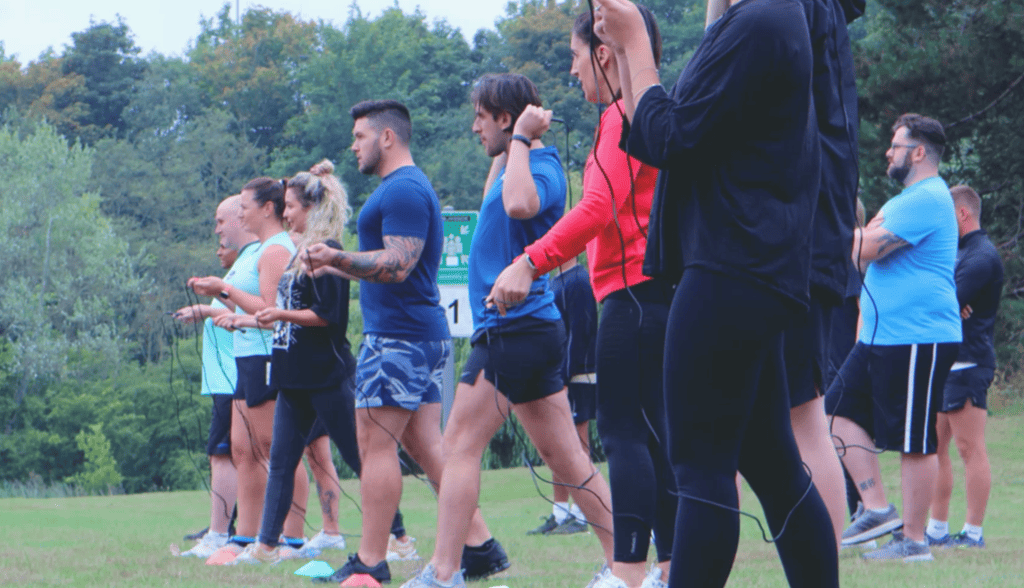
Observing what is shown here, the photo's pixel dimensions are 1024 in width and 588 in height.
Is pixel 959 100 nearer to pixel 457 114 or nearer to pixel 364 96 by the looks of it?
pixel 457 114

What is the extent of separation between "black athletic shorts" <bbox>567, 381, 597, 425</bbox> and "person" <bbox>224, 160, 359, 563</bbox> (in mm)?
3192

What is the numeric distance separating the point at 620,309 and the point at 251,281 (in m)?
3.27

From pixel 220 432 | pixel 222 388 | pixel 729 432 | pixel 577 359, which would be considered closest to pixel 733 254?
pixel 729 432

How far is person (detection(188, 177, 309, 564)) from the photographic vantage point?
6.26 metres

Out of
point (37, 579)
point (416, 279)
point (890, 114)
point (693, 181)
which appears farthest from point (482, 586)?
point (890, 114)

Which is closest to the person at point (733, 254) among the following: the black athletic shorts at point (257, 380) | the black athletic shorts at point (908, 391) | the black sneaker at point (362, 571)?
the black sneaker at point (362, 571)

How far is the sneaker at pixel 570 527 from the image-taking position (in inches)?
333

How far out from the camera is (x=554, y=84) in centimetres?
5147

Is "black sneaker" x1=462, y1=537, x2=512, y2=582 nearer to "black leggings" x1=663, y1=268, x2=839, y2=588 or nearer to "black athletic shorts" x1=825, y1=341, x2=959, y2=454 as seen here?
"black athletic shorts" x1=825, y1=341, x2=959, y2=454

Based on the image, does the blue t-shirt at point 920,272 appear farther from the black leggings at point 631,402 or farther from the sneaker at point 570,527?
the sneaker at point 570,527

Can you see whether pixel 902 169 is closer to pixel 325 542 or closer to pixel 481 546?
pixel 481 546

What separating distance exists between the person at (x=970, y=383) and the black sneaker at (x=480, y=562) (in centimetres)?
263

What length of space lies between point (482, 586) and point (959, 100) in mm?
12757

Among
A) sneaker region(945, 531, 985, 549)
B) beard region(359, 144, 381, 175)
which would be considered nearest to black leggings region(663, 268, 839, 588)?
beard region(359, 144, 381, 175)
